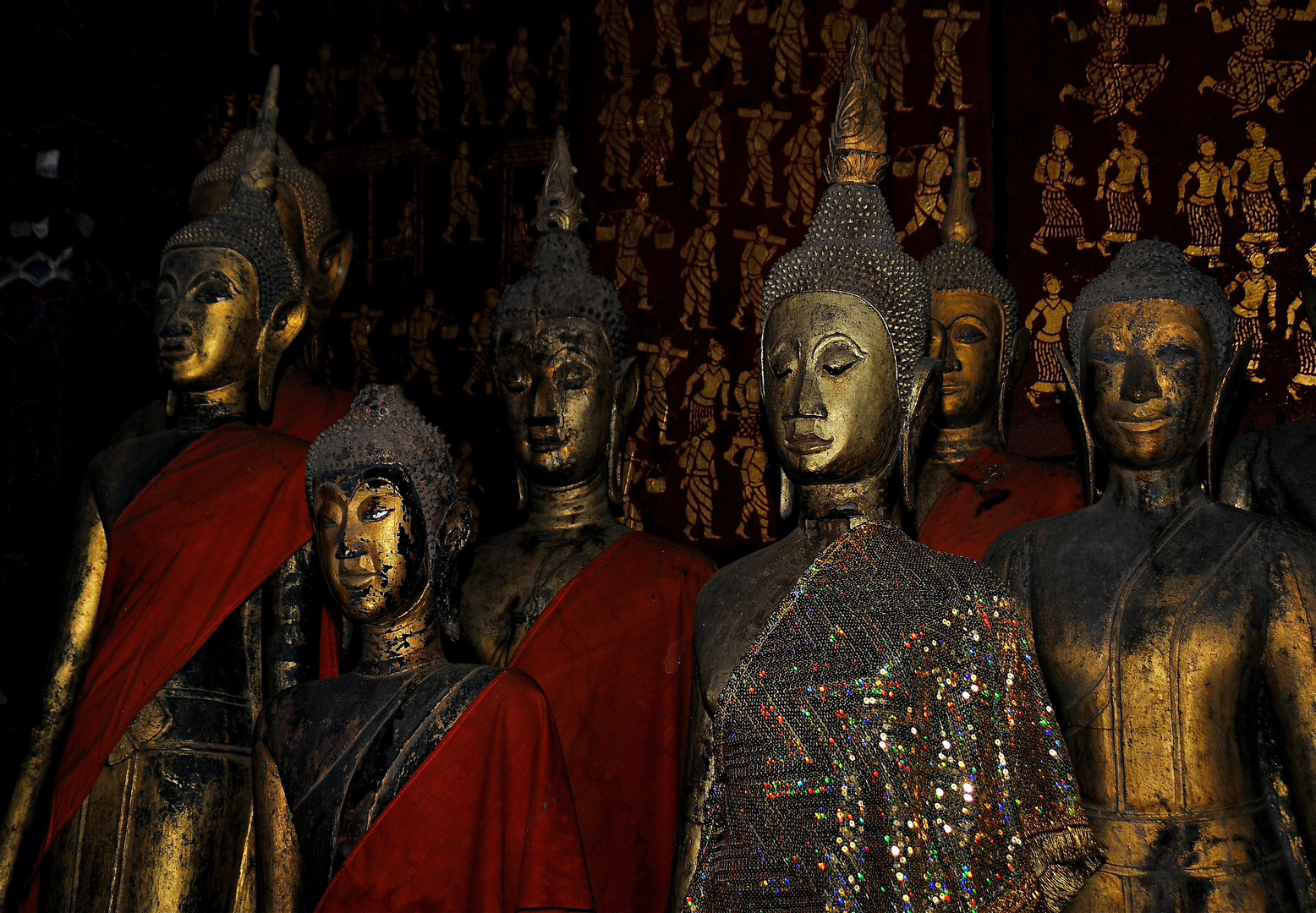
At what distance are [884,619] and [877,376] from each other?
0.61 metres

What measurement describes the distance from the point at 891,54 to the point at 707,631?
8.09 feet

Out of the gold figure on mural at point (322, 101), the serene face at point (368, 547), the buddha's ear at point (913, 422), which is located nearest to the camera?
the serene face at point (368, 547)

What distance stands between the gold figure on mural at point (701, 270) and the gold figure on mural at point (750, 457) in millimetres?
279

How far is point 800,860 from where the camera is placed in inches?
123

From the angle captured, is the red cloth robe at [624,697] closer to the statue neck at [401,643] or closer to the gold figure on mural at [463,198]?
the statue neck at [401,643]

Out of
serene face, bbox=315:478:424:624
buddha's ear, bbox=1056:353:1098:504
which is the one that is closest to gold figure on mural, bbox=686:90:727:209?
buddha's ear, bbox=1056:353:1098:504

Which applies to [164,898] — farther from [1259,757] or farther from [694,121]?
[694,121]

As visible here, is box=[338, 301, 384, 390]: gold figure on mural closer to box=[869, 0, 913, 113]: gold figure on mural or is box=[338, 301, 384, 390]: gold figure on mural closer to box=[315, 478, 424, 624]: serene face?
box=[869, 0, 913, 113]: gold figure on mural

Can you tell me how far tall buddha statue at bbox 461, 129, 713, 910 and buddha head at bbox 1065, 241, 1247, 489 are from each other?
1.20 meters

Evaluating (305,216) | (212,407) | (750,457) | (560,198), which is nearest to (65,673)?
(212,407)

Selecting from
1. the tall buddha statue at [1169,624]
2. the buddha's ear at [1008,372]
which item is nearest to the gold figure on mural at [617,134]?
the buddha's ear at [1008,372]

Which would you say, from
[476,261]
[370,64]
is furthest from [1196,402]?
→ [370,64]

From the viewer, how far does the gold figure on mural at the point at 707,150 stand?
5340 mm

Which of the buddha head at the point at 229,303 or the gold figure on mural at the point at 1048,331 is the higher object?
the buddha head at the point at 229,303
